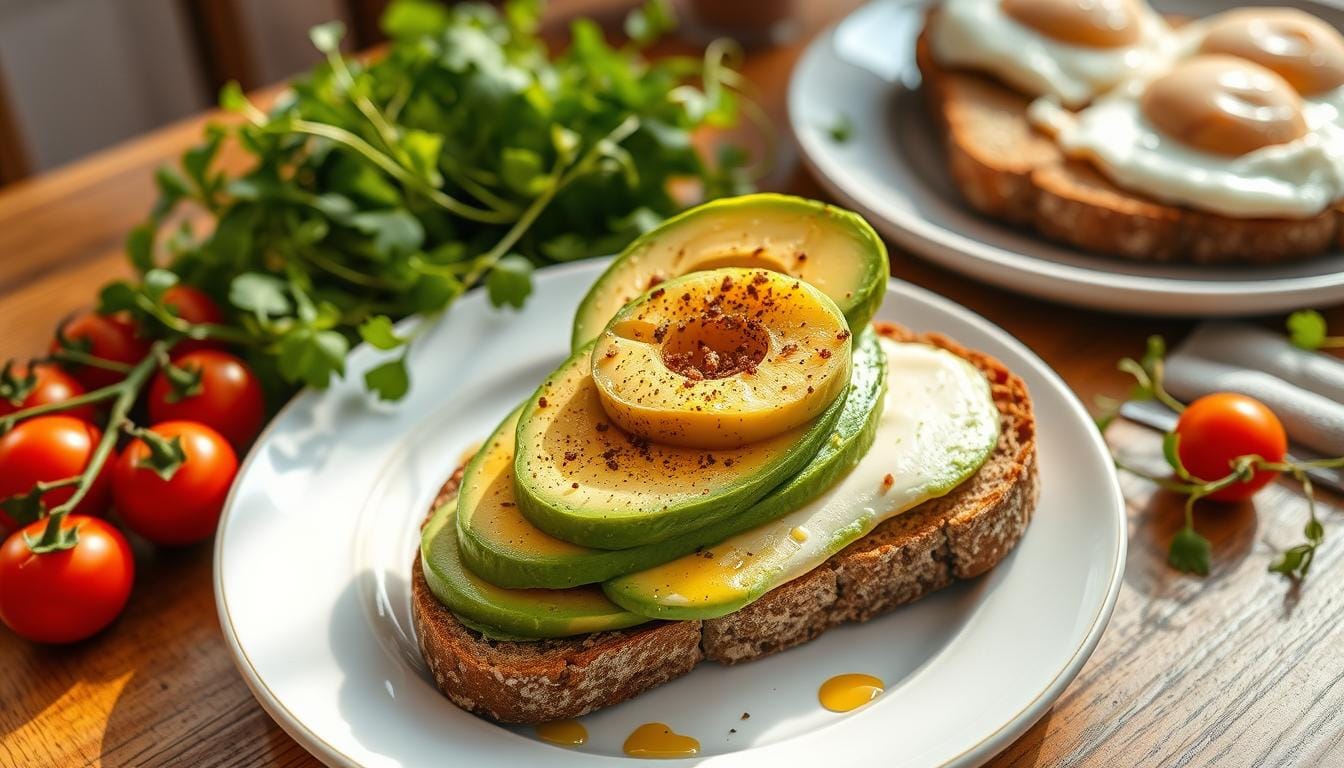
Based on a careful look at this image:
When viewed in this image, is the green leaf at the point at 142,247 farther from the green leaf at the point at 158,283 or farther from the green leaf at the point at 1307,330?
the green leaf at the point at 1307,330

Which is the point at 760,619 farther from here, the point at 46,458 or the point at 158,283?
the point at 158,283

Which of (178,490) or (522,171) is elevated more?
(522,171)

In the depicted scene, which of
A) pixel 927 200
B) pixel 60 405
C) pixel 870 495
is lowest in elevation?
pixel 927 200

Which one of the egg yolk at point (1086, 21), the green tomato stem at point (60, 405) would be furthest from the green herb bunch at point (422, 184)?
the egg yolk at point (1086, 21)

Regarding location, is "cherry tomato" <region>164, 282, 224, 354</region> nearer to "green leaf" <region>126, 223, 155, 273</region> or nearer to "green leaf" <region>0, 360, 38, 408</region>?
"green leaf" <region>126, 223, 155, 273</region>

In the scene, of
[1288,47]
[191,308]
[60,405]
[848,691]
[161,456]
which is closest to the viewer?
[848,691]

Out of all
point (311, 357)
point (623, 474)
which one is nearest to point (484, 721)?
point (623, 474)

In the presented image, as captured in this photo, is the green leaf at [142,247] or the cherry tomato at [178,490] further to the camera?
the green leaf at [142,247]
